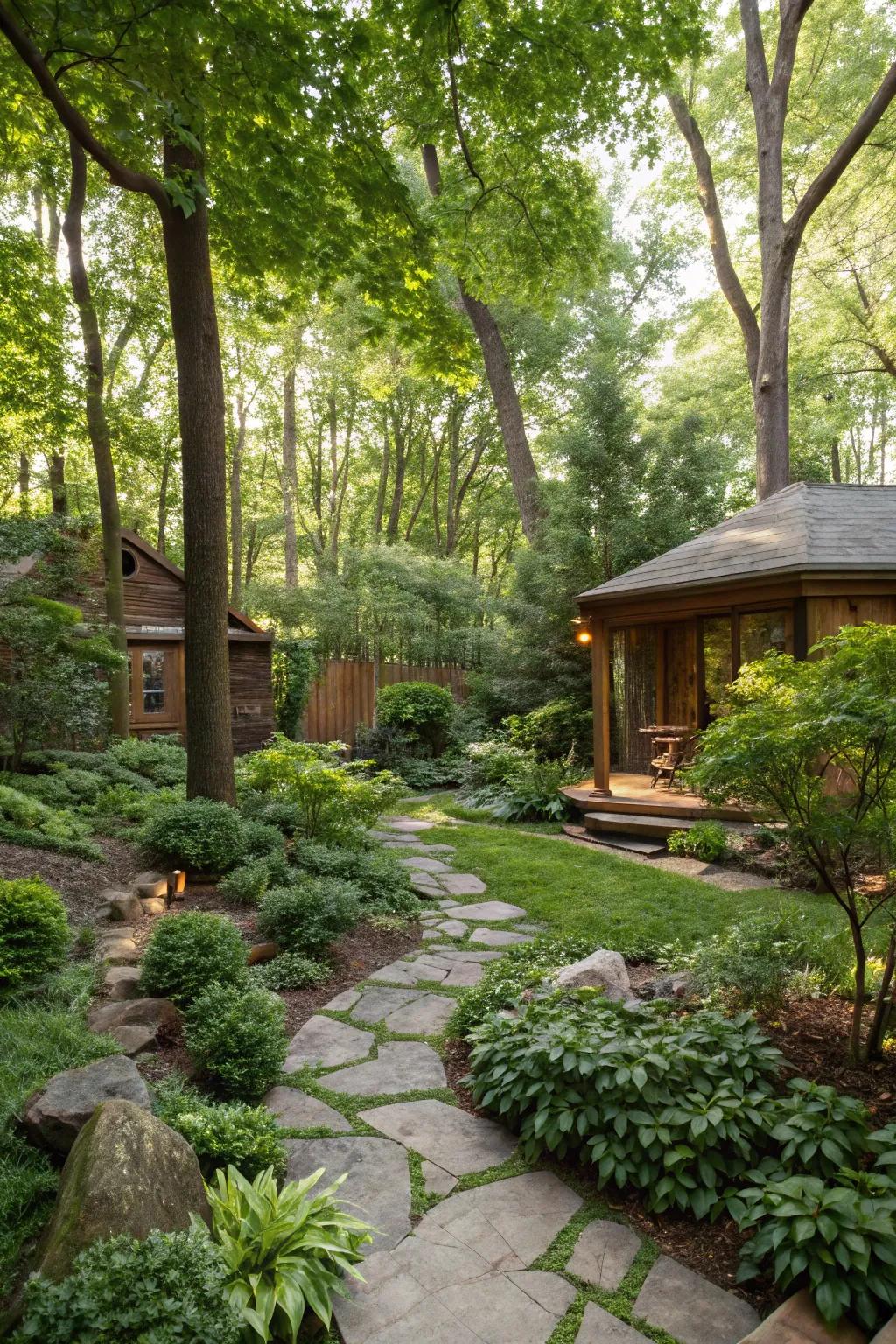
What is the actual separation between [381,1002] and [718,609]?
7.06 metres

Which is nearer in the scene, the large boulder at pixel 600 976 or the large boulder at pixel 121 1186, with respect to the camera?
the large boulder at pixel 121 1186

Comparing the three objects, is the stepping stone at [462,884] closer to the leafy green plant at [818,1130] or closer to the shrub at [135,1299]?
the leafy green plant at [818,1130]

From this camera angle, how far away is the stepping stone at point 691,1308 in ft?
6.29

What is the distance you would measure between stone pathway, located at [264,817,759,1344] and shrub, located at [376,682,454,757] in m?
9.51

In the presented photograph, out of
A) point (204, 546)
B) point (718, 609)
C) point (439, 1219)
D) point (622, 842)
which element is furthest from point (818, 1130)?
point (718, 609)

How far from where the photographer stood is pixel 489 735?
42.2ft

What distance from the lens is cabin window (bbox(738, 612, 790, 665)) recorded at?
332 inches

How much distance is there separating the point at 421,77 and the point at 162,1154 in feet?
21.4

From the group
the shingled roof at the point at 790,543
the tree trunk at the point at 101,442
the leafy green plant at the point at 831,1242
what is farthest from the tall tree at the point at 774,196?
the leafy green plant at the point at 831,1242

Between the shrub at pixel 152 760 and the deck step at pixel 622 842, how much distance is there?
471cm

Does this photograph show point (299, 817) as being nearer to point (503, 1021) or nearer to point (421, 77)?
point (503, 1021)

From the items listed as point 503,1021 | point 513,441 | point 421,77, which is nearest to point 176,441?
point 513,441

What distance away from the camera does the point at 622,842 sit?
8.06m

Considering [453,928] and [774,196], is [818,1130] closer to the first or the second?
[453,928]
